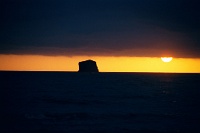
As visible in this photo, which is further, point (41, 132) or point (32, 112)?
point (32, 112)

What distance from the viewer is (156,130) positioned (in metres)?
31.8

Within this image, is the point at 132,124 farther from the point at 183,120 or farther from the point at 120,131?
the point at 183,120

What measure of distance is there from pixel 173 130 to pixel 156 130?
1752 millimetres

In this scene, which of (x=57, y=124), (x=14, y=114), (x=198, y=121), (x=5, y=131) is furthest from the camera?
(x=14, y=114)

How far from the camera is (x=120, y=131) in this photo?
3127 centimetres

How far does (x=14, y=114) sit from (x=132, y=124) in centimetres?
1636

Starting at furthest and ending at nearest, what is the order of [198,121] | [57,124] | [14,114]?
[14,114] < [198,121] < [57,124]

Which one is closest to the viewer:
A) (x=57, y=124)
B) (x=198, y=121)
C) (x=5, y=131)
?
(x=5, y=131)

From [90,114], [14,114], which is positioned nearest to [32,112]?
[14,114]

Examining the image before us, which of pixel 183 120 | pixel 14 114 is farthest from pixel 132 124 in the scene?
pixel 14 114

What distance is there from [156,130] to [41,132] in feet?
37.5

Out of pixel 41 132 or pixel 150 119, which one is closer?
pixel 41 132

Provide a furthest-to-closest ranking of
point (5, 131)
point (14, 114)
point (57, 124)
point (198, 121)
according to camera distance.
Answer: point (14, 114) → point (198, 121) → point (57, 124) → point (5, 131)

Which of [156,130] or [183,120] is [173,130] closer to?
[156,130]
